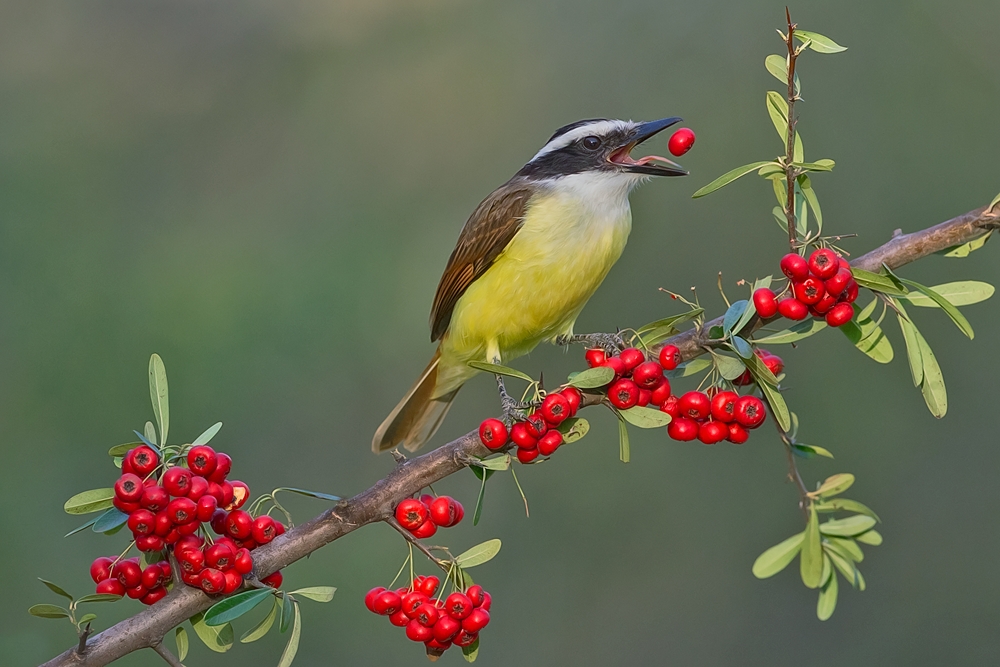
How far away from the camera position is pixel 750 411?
2295 millimetres

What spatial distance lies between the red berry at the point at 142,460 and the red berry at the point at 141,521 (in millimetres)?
92

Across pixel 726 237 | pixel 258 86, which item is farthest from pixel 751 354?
pixel 258 86

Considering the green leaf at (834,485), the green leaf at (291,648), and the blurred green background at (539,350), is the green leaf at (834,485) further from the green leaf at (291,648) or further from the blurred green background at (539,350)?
the blurred green background at (539,350)

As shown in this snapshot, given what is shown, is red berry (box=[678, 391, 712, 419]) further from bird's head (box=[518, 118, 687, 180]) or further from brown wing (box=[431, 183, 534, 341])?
brown wing (box=[431, 183, 534, 341])

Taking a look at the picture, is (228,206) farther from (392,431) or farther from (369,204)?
(392,431)

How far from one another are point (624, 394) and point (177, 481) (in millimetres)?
984

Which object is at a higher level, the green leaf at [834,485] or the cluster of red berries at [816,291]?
the cluster of red berries at [816,291]

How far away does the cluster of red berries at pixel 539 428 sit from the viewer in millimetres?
2299

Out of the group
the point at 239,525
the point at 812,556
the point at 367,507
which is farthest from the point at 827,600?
the point at 239,525

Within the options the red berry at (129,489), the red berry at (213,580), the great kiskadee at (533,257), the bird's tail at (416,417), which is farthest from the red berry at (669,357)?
the bird's tail at (416,417)

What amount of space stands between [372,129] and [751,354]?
704 centimetres

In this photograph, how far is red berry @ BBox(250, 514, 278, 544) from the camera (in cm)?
223

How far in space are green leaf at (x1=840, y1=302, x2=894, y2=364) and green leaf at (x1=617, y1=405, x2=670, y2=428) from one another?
1.42 feet

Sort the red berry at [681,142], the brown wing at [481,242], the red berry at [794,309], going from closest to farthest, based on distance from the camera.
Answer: the red berry at [794,309] < the red berry at [681,142] < the brown wing at [481,242]
